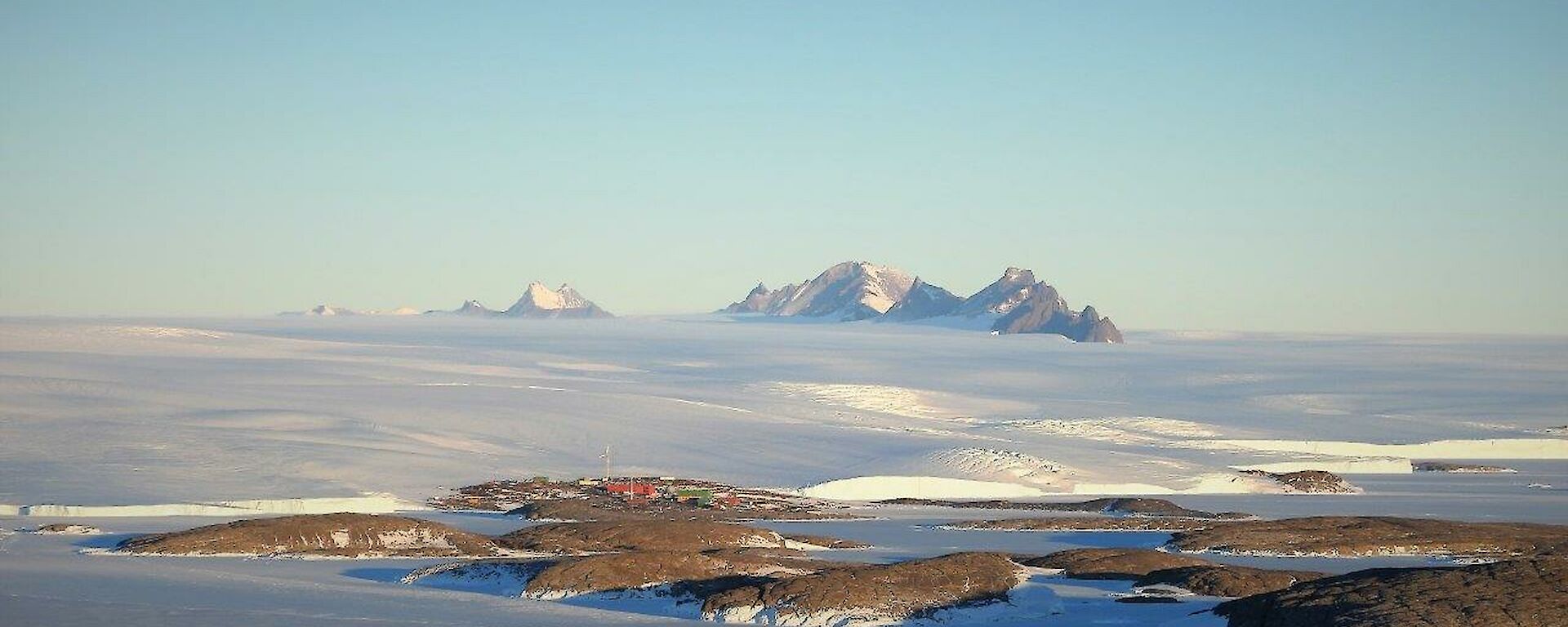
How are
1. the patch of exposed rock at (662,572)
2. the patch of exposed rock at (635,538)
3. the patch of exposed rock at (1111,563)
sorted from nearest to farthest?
the patch of exposed rock at (662,572) → the patch of exposed rock at (1111,563) → the patch of exposed rock at (635,538)

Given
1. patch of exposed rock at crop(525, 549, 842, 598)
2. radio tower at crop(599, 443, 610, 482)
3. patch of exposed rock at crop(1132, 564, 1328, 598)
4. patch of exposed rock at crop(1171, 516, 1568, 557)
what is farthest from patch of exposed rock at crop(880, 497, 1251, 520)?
patch of exposed rock at crop(525, 549, 842, 598)

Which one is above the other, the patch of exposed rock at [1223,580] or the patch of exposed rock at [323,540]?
the patch of exposed rock at [1223,580]

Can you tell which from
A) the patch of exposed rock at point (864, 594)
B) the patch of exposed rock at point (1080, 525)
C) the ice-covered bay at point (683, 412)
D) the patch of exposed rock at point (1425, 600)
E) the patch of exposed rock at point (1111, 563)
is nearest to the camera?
the patch of exposed rock at point (1425, 600)

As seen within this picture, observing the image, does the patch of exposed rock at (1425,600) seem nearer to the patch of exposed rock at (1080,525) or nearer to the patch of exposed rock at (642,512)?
the patch of exposed rock at (1080,525)

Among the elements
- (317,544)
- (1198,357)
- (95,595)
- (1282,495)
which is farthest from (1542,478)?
(1198,357)

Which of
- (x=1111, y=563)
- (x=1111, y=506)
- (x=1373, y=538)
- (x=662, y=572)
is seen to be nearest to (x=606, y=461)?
(x=1111, y=506)

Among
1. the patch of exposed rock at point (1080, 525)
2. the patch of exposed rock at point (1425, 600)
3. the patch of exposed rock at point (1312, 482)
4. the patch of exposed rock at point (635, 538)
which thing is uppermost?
the patch of exposed rock at point (1425, 600)

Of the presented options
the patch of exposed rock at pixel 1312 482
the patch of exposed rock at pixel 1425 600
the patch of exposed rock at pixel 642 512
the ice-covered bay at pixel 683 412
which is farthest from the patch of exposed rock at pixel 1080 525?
the patch of exposed rock at pixel 1425 600
